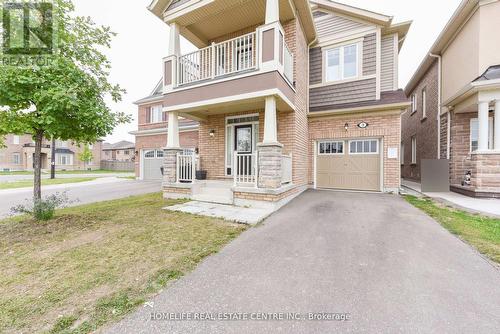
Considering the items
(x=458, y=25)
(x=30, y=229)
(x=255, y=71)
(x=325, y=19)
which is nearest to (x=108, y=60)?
(x=255, y=71)

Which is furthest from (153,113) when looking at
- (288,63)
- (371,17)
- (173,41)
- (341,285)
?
(341,285)

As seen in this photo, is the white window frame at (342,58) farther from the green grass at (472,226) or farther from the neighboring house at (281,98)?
the green grass at (472,226)

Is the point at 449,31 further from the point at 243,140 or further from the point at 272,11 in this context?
the point at 243,140

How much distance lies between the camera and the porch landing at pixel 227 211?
516 centimetres

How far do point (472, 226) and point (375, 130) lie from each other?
15.5 ft

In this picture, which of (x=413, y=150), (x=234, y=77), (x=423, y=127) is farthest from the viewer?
(x=413, y=150)

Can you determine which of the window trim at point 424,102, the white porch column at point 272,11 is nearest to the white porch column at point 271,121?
the white porch column at point 272,11

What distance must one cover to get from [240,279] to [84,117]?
15.1 ft

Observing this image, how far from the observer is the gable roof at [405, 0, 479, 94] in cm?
806

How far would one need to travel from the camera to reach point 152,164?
15.8 m

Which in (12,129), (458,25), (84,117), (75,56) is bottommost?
(12,129)

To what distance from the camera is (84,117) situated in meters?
4.59

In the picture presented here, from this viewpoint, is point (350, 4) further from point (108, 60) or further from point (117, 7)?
point (117, 7)

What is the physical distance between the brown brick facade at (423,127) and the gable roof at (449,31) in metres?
0.36
